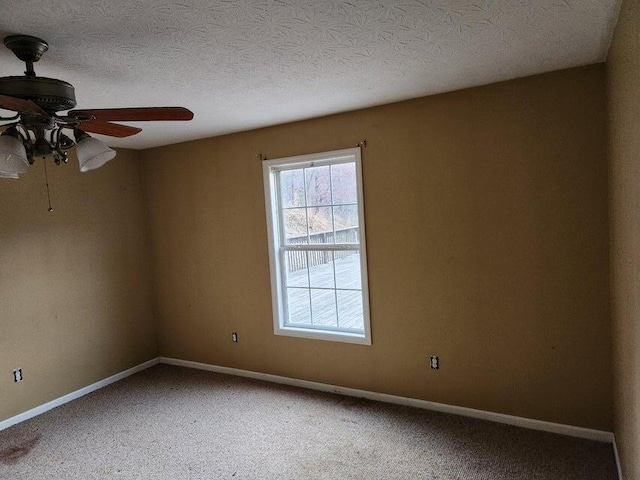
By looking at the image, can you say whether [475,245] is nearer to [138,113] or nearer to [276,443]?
[276,443]

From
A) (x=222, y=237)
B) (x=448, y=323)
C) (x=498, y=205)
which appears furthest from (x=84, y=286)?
(x=498, y=205)

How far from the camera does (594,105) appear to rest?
263cm

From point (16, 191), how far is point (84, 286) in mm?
1036

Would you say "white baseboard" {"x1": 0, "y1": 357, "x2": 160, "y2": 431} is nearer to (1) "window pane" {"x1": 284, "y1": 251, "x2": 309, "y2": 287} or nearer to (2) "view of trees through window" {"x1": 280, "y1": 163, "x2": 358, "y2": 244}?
(1) "window pane" {"x1": 284, "y1": 251, "x2": 309, "y2": 287}

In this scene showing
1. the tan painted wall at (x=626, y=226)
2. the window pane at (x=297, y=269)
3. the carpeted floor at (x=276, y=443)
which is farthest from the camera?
the window pane at (x=297, y=269)

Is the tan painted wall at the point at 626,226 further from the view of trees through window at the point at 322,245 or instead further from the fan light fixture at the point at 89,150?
the fan light fixture at the point at 89,150

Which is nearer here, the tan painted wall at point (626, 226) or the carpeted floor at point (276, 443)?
the tan painted wall at point (626, 226)

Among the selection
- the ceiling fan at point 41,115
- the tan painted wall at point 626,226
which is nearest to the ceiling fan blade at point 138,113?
the ceiling fan at point 41,115

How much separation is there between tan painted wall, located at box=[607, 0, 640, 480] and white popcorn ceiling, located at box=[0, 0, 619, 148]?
0.27 m

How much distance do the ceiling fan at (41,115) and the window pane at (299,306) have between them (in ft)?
7.50

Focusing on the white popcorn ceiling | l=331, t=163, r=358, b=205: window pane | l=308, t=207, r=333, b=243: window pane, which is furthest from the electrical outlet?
the white popcorn ceiling

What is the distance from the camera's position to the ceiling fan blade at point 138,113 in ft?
6.19

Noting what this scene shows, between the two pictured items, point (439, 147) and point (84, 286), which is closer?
point (439, 147)

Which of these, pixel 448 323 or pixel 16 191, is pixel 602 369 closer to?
pixel 448 323
